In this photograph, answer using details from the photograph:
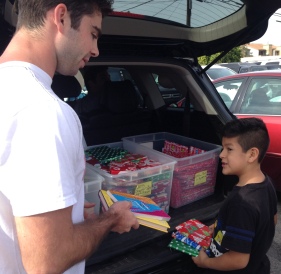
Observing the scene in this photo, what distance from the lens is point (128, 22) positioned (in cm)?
205

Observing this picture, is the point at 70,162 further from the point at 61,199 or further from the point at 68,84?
the point at 68,84

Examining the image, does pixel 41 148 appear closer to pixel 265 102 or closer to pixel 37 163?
pixel 37 163

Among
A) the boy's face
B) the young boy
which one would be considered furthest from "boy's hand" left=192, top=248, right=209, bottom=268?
the boy's face

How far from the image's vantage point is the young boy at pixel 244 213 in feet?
5.13

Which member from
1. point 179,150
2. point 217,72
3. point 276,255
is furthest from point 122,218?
point 217,72

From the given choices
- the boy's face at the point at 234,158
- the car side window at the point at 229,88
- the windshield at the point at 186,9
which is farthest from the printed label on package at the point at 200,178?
the car side window at the point at 229,88

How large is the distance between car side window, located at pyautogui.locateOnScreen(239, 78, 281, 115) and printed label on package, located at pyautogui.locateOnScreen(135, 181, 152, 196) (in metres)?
2.29

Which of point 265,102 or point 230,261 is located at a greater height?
point 265,102

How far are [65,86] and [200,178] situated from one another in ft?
4.24

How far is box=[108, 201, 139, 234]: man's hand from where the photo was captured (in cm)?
120

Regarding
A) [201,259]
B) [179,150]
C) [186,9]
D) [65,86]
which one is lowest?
[201,259]

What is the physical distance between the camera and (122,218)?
1211mm

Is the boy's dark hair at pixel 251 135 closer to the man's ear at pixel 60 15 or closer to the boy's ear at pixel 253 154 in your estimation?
the boy's ear at pixel 253 154

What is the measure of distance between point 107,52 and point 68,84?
2.02 feet
